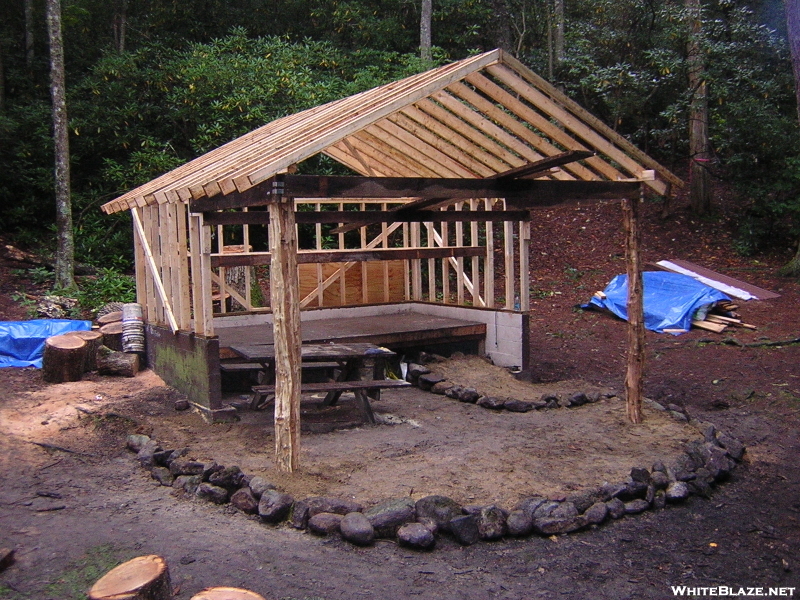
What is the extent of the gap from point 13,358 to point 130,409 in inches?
113

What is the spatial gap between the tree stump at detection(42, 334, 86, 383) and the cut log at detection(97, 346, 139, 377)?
0.38 meters

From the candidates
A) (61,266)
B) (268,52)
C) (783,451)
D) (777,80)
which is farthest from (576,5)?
(783,451)

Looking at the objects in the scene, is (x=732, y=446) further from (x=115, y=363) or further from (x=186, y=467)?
(x=115, y=363)

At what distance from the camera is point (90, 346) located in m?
9.70

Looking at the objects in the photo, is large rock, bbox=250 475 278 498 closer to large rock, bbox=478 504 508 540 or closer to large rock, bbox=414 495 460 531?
large rock, bbox=414 495 460 531

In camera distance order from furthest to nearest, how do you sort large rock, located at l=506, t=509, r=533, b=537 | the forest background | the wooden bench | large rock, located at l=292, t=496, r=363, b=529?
the forest background < the wooden bench < large rock, located at l=292, t=496, r=363, b=529 < large rock, located at l=506, t=509, r=533, b=537

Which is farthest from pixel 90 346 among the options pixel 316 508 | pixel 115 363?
pixel 316 508

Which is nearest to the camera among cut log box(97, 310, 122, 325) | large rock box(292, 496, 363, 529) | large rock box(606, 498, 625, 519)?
large rock box(292, 496, 363, 529)

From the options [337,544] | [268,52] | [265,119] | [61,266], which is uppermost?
[268,52]

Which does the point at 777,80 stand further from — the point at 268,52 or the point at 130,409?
the point at 130,409

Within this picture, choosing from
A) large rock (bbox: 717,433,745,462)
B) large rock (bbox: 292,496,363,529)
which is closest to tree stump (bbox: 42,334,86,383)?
large rock (bbox: 292,496,363,529)

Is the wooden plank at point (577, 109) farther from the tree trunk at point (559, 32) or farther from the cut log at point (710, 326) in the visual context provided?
the tree trunk at point (559, 32)

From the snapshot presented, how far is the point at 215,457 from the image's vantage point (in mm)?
6660

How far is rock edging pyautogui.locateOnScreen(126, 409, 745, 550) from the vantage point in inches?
193
